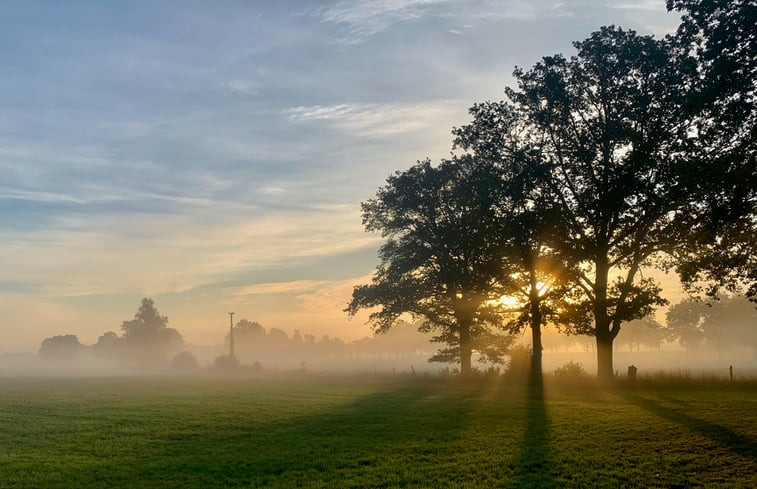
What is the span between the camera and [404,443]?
61.0ft

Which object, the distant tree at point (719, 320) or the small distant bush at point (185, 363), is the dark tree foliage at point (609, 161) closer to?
the small distant bush at point (185, 363)

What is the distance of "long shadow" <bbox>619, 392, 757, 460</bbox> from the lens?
1615 centimetres

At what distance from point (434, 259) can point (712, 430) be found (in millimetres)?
35544

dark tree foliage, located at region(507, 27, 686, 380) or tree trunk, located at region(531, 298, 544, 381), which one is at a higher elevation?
dark tree foliage, located at region(507, 27, 686, 380)

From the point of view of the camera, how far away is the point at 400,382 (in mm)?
49656

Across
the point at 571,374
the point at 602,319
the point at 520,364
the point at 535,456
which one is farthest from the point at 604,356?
the point at 535,456

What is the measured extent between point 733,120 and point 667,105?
9.50 m

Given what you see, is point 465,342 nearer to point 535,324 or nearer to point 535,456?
point 535,324

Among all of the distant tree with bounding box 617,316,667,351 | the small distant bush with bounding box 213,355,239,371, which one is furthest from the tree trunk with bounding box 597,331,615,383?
the distant tree with bounding box 617,316,667,351

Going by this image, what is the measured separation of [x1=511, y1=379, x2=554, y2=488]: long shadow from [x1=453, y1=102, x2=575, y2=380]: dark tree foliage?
16.2 m

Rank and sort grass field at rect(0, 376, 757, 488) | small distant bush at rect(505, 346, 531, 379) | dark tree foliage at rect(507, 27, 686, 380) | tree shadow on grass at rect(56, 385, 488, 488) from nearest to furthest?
grass field at rect(0, 376, 757, 488) → tree shadow on grass at rect(56, 385, 488, 488) → dark tree foliage at rect(507, 27, 686, 380) → small distant bush at rect(505, 346, 531, 379)

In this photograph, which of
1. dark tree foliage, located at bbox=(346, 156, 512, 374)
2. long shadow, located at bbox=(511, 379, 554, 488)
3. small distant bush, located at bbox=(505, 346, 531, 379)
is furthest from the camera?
dark tree foliage, located at bbox=(346, 156, 512, 374)

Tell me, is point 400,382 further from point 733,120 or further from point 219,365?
point 219,365

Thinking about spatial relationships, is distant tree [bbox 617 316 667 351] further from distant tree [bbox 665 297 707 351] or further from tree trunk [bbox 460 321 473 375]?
tree trunk [bbox 460 321 473 375]
